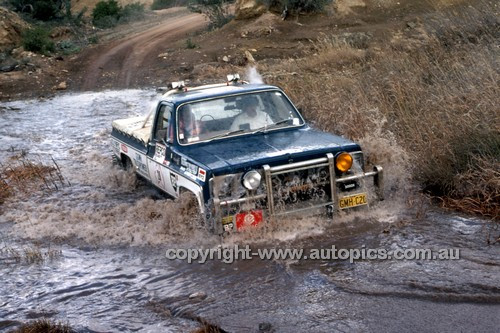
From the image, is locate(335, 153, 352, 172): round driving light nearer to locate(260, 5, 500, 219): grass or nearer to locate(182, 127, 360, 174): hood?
locate(182, 127, 360, 174): hood

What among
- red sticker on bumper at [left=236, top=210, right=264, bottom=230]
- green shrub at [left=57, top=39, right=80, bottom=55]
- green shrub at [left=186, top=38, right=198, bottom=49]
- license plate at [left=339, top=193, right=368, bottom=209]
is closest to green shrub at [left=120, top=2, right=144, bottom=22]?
green shrub at [left=57, top=39, right=80, bottom=55]

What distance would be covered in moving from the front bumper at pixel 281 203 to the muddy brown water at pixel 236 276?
9.2 inches

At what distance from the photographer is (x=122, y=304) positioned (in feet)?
22.1

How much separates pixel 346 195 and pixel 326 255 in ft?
2.78

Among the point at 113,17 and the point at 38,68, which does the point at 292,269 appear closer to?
the point at 38,68

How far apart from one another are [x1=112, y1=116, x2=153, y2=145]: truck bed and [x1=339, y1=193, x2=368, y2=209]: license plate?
2.82m

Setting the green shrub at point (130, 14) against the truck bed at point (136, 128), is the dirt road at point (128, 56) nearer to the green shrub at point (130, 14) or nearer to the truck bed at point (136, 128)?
the green shrub at point (130, 14)

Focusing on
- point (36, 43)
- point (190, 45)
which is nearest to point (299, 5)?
point (190, 45)

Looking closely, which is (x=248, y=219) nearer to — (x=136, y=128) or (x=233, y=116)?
(x=233, y=116)

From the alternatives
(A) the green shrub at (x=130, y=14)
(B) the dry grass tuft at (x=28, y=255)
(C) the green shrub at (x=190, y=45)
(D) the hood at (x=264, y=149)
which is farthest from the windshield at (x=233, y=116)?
(A) the green shrub at (x=130, y=14)

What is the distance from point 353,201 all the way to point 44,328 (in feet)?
11.4

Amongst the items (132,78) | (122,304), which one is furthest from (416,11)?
(122,304)

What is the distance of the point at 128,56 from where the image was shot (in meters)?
25.9

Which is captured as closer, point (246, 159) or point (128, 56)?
point (246, 159)
